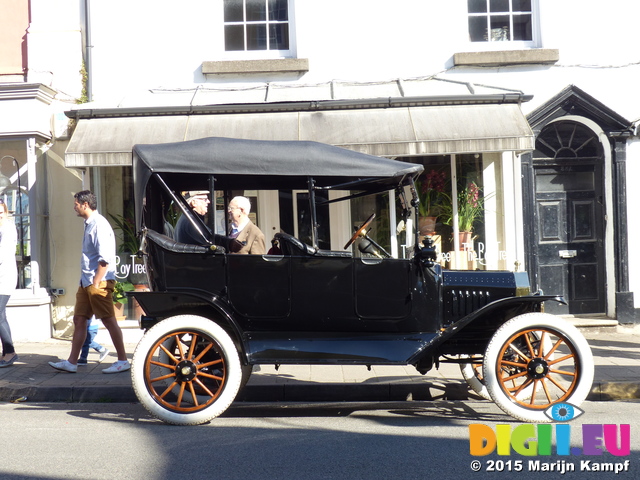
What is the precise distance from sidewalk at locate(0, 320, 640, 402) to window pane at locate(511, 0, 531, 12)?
5.31 m

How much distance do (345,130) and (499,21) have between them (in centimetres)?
324

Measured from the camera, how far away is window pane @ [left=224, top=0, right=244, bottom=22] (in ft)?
33.7

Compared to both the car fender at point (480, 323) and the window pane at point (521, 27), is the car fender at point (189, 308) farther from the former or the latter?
the window pane at point (521, 27)

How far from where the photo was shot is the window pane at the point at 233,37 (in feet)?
33.7

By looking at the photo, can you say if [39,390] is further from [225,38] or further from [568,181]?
[568,181]

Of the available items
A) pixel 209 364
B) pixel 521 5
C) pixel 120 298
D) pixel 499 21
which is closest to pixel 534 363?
pixel 209 364

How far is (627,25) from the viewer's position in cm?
1002

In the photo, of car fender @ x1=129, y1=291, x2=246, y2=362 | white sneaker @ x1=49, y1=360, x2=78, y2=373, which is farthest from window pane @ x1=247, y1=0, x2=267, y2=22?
car fender @ x1=129, y1=291, x2=246, y2=362

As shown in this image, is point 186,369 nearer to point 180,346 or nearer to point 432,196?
point 180,346

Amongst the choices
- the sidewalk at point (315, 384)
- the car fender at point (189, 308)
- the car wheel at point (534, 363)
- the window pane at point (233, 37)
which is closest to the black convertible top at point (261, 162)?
the car fender at point (189, 308)

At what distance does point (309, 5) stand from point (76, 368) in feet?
19.5

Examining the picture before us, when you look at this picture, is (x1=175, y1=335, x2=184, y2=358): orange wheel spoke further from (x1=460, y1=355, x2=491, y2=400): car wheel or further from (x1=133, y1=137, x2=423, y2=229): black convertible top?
(x1=460, y1=355, x2=491, y2=400): car wheel

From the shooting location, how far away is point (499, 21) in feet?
33.7

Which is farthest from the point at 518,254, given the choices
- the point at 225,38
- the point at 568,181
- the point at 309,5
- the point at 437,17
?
the point at 225,38
